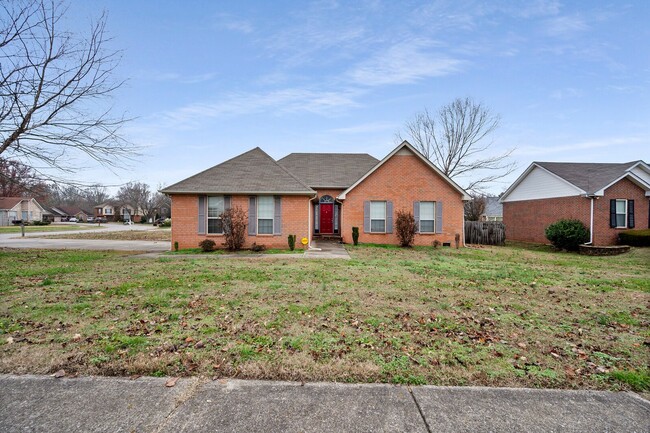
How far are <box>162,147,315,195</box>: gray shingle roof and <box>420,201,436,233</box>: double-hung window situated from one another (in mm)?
6924

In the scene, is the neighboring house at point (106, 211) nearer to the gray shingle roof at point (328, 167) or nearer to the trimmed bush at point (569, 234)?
the gray shingle roof at point (328, 167)

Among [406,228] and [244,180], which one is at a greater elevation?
[244,180]

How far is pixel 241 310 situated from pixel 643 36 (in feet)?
57.0

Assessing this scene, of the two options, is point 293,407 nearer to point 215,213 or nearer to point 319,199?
point 215,213

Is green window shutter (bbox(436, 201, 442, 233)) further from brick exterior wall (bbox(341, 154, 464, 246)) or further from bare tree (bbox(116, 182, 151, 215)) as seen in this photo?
bare tree (bbox(116, 182, 151, 215))

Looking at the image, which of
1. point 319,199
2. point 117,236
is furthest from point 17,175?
point 117,236

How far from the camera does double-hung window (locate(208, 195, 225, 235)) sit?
50.1 feet

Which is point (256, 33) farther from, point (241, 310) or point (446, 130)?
point (446, 130)

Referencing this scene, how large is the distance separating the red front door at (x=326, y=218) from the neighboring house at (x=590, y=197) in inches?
581

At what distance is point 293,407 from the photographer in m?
2.55

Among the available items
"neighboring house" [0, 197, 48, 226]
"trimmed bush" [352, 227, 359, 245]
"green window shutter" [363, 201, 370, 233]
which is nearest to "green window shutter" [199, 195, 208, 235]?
"trimmed bush" [352, 227, 359, 245]

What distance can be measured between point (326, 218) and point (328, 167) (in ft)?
13.8

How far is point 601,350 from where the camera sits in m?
3.82

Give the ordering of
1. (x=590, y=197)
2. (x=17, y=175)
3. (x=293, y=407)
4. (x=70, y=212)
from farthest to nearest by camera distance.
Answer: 1. (x=70, y=212)
2. (x=590, y=197)
3. (x=17, y=175)
4. (x=293, y=407)
